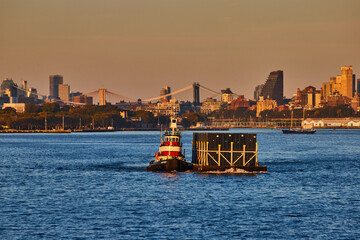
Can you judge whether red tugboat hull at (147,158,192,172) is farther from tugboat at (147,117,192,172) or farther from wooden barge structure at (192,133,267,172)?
wooden barge structure at (192,133,267,172)

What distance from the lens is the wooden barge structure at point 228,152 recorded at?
226 feet

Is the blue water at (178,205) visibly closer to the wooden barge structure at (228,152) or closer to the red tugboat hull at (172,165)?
A: the red tugboat hull at (172,165)

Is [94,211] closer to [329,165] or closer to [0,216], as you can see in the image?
[0,216]

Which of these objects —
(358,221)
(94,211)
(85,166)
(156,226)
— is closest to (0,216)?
(94,211)

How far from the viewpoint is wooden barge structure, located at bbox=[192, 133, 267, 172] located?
6881 cm

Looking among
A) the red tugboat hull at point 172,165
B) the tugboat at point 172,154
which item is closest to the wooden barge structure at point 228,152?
the red tugboat hull at point 172,165

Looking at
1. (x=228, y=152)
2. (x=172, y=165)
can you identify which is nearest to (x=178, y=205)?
(x=228, y=152)

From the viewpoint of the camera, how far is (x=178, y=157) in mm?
70875

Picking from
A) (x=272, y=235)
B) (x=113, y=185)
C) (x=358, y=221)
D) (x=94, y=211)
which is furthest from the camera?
(x=113, y=185)

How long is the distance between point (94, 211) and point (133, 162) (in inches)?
1762

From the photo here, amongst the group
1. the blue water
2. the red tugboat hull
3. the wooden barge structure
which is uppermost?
the wooden barge structure

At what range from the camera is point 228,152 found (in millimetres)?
69125

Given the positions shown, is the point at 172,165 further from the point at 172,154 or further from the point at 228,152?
the point at 228,152

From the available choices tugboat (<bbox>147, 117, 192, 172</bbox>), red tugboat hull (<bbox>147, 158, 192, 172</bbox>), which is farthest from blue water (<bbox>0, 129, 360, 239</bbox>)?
tugboat (<bbox>147, 117, 192, 172</bbox>)
